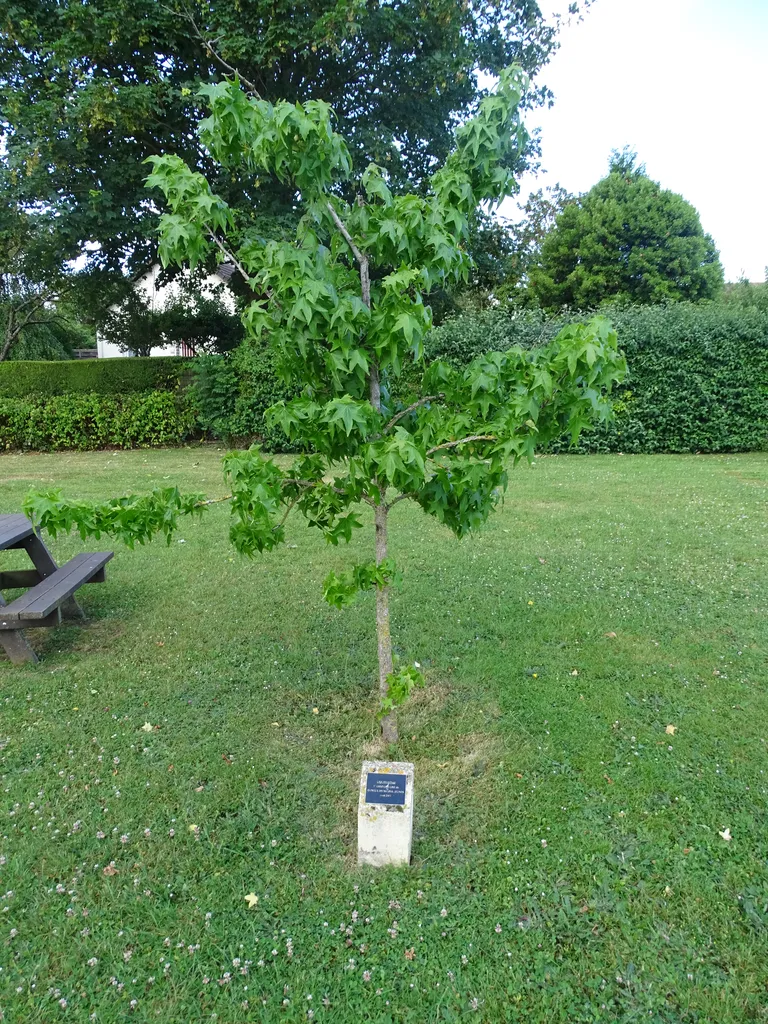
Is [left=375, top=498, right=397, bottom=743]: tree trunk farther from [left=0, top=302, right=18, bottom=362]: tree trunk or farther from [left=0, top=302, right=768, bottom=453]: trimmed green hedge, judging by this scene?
[left=0, top=302, right=18, bottom=362]: tree trunk

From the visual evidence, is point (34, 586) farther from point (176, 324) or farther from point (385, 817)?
point (176, 324)

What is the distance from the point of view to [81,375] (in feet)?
44.6

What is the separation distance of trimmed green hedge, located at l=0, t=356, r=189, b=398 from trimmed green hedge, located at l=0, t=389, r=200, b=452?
25 centimetres

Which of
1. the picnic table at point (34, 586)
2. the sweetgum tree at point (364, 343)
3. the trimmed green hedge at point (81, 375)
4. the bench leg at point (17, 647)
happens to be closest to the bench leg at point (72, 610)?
the picnic table at point (34, 586)

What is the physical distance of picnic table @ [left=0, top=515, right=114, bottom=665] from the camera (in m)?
4.11

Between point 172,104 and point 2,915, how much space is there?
1298 centimetres

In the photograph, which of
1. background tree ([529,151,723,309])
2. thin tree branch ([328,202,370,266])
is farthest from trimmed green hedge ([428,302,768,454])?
thin tree branch ([328,202,370,266])

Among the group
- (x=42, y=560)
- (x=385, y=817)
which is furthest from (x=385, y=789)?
(x=42, y=560)

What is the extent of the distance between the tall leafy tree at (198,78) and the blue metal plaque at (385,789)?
10.6 metres

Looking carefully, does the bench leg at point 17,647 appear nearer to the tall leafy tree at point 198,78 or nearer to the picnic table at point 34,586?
the picnic table at point 34,586

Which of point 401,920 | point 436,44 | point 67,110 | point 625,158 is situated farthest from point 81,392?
point 625,158

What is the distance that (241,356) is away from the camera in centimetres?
1256

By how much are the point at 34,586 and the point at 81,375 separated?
1001 centimetres

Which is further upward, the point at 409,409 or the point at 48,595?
the point at 409,409
